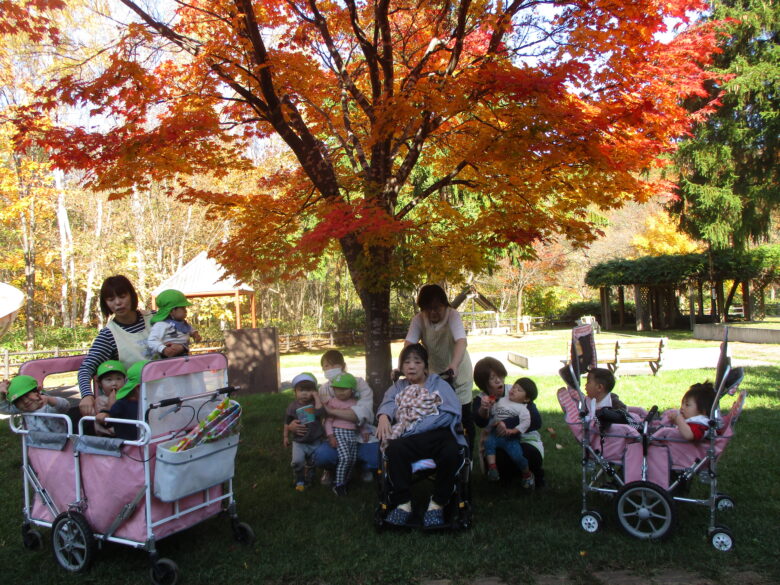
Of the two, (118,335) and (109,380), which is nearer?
(109,380)

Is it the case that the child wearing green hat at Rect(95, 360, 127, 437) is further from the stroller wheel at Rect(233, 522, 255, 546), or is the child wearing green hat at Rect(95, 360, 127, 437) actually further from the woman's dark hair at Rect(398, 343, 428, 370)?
the woman's dark hair at Rect(398, 343, 428, 370)

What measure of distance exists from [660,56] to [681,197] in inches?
599

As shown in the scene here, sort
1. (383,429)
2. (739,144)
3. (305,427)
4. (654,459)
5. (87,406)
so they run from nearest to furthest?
(87,406) → (654,459) → (383,429) → (305,427) → (739,144)

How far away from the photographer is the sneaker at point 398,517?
398 centimetres

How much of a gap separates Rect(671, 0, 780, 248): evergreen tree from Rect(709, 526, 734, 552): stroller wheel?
17471 millimetres

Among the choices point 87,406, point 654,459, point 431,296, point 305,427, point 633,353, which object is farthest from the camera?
point 633,353

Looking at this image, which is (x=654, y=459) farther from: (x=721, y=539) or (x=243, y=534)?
(x=243, y=534)

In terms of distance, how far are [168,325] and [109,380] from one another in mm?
495

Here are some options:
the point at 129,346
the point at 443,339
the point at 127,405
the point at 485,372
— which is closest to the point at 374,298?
the point at 443,339

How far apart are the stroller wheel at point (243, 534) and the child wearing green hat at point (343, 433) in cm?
112

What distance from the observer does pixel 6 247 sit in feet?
83.4

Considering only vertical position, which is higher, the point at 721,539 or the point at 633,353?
the point at 633,353

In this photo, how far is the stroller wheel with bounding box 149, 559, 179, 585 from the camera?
328cm

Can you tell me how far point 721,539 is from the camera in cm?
350
